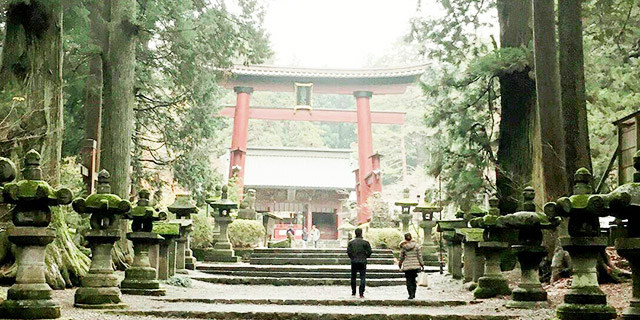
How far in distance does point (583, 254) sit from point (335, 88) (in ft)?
85.6

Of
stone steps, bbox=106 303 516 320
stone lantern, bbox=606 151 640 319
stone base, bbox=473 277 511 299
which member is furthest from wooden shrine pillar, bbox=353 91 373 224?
stone lantern, bbox=606 151 640 319

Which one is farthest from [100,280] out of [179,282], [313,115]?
[313,115]

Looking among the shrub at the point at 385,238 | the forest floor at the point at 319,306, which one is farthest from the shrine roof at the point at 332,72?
the forest floor at the point at 319,306

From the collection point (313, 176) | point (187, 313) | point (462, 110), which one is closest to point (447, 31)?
point (462, 110)

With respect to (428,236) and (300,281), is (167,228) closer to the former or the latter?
(300,281)

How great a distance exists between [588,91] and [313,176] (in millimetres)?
23559

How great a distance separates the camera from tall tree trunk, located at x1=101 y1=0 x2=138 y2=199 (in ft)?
44.7

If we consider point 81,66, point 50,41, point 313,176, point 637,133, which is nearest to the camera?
point 50,41

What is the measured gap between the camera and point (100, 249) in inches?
352

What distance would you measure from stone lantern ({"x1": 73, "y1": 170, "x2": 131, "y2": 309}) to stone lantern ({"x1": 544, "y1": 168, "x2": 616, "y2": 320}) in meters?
5.31

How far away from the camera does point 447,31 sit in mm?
15602

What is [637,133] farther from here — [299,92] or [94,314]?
[299,92]

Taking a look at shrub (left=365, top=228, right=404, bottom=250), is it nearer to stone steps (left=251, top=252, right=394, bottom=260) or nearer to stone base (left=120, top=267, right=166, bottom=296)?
stone steps (left=251, top=252, right=394, bottom=260)

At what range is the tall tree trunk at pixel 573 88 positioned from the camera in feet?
34.9
